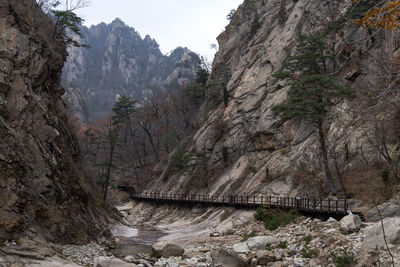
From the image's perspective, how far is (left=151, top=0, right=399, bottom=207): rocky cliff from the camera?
78.5ft

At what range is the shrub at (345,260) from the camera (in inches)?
449

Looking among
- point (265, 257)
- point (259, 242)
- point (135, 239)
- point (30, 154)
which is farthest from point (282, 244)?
point (135, 239)

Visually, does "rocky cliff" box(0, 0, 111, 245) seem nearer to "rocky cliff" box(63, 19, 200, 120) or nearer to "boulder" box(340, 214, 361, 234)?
"boulder" box(340, 214, 361, 234)

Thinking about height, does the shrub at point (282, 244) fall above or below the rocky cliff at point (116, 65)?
below

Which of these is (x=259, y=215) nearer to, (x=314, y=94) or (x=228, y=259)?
(x=228, y=259)

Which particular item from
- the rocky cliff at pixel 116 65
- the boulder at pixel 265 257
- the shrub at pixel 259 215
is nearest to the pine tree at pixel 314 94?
the shrub at pixel 259 215

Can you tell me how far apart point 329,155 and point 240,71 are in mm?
26493

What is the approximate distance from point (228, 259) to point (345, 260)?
479 centimetres

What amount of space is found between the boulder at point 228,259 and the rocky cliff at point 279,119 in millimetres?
8989

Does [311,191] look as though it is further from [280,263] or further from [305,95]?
[280,263]

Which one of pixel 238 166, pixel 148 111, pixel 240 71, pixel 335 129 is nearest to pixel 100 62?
pixel 148 111

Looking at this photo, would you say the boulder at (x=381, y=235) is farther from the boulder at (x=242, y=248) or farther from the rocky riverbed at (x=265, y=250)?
the boulder at (x=242, y=248)

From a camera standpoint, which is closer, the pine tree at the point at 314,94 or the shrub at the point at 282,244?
the shrub at the point at 282,244

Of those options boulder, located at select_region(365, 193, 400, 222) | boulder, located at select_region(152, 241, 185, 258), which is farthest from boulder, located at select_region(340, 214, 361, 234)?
boulder, located at select_region(152, 241, 185, 258)
